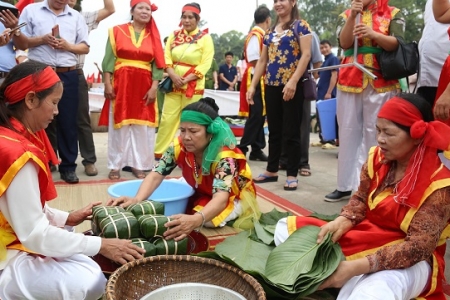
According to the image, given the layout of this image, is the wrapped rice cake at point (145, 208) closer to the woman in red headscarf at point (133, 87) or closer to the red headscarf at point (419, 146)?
the red headscarf at point (419, 146)

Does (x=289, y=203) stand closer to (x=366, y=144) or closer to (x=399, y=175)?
(x=366, y=144)

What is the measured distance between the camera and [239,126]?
7.14m

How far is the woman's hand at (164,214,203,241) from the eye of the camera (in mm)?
2123

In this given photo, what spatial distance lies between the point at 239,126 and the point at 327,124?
4.65 ft

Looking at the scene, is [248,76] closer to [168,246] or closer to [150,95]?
[150,95]

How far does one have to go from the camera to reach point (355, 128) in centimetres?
343

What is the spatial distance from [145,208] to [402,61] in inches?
73.7

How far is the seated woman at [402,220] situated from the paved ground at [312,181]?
2.02 ft

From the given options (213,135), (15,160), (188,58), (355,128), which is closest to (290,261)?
(213,135)

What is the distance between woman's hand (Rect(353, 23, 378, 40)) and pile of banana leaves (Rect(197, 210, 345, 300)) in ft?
5.07

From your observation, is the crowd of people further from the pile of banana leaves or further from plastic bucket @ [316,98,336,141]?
plastic bucket @ [316,98,336,141]

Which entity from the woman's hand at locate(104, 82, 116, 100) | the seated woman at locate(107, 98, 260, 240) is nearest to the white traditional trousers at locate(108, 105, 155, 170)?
the woman's hand at locate(104, 82, 116, 100)

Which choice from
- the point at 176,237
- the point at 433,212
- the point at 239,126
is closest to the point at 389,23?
the point at 433,212

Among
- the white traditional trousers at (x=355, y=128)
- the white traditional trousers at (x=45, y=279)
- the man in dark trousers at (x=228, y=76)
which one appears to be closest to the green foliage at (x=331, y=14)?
the man in dark trousers at (x=228, y=76)
